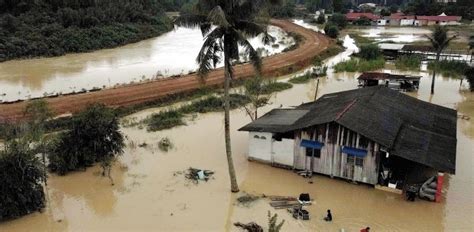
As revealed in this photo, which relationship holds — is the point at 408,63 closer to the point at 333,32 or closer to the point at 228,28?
the point at 333,32

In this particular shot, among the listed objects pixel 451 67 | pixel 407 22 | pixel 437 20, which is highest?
pixel 437 20

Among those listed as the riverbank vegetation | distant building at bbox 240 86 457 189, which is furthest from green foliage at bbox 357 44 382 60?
distant building at bbox 240 86 457 189

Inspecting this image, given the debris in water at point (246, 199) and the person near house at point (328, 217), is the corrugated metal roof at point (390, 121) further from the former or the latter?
the person near house at point (328, 217)

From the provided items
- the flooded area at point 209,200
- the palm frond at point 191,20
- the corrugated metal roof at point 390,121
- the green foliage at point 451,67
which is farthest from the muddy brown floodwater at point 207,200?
the green foliage at point 451,67

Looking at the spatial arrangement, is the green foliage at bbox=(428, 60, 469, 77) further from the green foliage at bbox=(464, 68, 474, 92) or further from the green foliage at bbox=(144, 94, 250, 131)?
the green foliage at bbox=(144, 94, 250, 131)

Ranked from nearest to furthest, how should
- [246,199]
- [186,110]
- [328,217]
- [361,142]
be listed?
[328,217] < [246,199] < [361,142] < [186,110]

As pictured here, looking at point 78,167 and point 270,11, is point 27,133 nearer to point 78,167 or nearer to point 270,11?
point 78,167

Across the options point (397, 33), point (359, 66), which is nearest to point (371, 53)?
point (359, 66)
